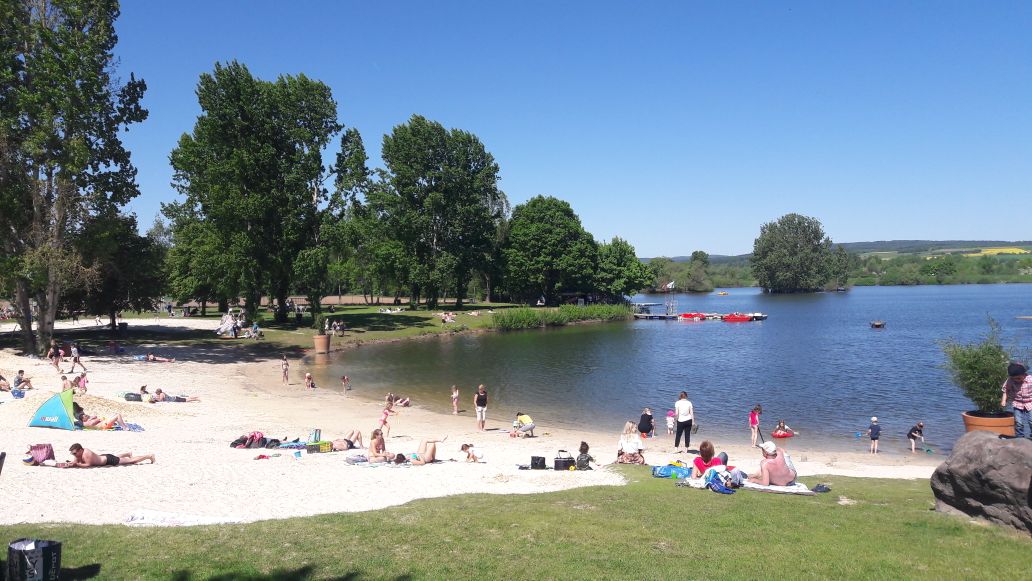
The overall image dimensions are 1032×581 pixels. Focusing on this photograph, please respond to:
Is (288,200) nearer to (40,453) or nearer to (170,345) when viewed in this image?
(170,345)

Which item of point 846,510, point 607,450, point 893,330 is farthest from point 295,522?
point 893,330

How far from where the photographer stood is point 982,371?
68.4ft

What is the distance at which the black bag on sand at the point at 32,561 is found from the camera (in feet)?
23.5

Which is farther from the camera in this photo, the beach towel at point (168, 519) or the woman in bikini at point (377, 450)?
the woman in bikini at point (377, 450)

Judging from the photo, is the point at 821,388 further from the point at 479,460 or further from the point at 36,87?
the point at 36,87

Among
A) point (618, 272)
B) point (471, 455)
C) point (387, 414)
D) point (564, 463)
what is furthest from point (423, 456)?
point (618, 272)

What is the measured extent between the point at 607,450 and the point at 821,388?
1911 cm

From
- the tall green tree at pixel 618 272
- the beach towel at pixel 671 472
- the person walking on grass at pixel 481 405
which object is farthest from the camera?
the tall green tree at pixel 618 272

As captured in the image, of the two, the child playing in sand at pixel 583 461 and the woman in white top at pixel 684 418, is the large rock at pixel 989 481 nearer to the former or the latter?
Answer: the child playing in sand at pixel 583 461

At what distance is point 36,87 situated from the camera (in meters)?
32.0

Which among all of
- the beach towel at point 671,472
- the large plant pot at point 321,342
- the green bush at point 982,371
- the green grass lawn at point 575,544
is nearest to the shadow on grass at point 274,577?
the green grass lawn at point 575,544

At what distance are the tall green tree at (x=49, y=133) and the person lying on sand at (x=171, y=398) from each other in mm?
11074

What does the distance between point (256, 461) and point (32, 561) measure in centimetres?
930

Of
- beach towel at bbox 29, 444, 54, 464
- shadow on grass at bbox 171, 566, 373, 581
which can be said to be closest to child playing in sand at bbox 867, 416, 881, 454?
shadow on grass at bbox 171, 566, 373, 581
